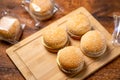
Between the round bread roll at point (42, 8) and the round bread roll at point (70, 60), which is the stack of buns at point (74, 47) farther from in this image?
the round bread roll at point (42, 8)

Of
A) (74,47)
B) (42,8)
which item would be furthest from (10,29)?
(74,47)

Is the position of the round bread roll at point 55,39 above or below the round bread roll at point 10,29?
below

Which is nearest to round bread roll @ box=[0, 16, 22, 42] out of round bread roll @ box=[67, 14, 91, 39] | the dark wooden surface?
the dark wooden surface

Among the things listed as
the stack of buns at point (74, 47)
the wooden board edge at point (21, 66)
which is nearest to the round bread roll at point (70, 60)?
the stack of buns at point (74, 47)

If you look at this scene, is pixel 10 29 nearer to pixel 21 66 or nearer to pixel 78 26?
pixel 21 66

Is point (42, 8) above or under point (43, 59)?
above

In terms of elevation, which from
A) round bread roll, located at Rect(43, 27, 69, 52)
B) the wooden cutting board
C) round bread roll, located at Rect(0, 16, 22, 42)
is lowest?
the wooden cutting board

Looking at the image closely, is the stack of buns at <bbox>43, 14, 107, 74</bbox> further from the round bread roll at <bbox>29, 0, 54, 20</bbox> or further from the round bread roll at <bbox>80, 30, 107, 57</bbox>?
the round bread roll at <bbox>29, 0, 54, 20</bbox>
